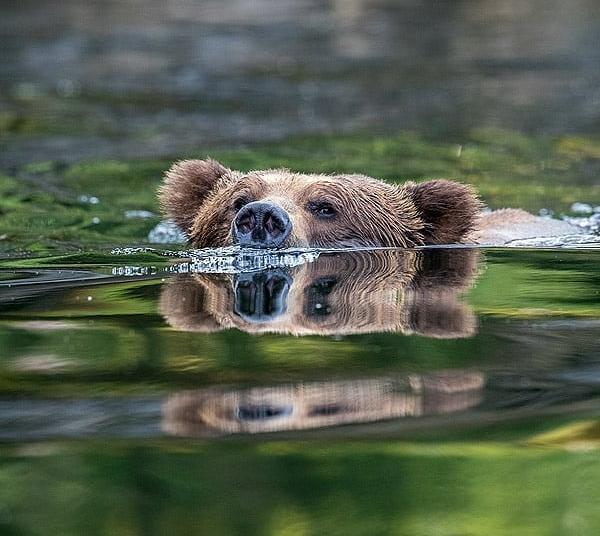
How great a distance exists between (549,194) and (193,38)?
9532mm

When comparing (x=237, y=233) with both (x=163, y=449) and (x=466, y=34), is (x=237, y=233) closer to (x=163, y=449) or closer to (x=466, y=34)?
(x=163, y=449)

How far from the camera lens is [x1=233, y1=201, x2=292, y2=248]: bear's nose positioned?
20.6ft

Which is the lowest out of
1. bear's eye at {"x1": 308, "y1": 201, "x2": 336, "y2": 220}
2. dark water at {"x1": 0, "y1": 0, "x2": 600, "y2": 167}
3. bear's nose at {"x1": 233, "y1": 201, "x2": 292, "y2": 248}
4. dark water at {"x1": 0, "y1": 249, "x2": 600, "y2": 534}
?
dark water at {"x1": 0, "y1": 249, "x2": 600, "y2": 534}

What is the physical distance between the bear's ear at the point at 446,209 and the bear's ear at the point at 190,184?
122cm

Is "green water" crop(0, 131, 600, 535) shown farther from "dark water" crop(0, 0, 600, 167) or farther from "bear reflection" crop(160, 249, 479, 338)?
"dark water" crop(0, 0, 600, 167)

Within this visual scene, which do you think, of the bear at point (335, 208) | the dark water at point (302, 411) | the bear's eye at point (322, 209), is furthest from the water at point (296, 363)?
the bear's eye at point (322, 209)

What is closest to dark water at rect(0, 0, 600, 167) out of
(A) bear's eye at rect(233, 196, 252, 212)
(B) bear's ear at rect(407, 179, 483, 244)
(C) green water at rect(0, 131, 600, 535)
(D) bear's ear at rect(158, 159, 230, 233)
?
(D) bear's ear at rect(158, 159, 230, 233)

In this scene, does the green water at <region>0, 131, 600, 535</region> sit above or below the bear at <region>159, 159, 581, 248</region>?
below

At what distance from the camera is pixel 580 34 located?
18.5 metres

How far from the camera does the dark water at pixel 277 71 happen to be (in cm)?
1306

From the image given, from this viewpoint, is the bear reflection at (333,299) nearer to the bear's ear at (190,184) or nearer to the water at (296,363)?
the water at (296,363)

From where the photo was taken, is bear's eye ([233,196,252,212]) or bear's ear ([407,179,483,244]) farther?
bear's ear ([407,179,483,244])

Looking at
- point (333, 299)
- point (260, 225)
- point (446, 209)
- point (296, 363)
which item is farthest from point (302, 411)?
point (446, 209)

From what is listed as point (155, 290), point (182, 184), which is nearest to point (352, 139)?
point (182, 184)
